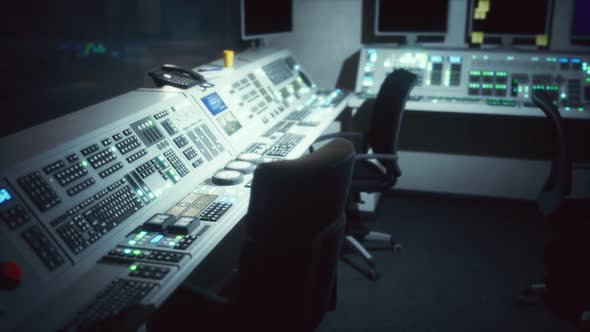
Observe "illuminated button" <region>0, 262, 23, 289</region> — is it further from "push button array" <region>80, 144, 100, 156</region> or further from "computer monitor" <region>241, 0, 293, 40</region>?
"computer monitor" <region>241, 0, 293, 40</region>

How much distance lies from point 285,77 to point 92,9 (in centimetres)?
170

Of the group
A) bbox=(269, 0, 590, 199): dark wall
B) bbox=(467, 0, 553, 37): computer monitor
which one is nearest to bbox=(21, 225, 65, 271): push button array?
bbox=(269, 0, 590, 199): dark wall

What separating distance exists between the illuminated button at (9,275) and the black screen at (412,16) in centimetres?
324

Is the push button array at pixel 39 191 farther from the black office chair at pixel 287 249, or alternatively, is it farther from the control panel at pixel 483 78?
the control panel at pixel 483 78

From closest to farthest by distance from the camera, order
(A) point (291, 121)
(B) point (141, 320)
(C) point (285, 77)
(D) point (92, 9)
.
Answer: (B) point (141, 320)
(D) point (92, 9)
(A) point (291, 121)
(C) point (285, 77)

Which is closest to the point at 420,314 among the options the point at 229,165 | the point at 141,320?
the point at 229,165

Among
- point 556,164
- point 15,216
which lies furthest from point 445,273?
point 15,216

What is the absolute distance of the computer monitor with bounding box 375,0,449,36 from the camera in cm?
385

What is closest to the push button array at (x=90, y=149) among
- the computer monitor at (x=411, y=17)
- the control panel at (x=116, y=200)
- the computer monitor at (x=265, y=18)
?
the control panel at (x=116, y=200)

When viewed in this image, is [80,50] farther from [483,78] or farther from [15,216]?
[483,78]

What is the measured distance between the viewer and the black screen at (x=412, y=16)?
385cm

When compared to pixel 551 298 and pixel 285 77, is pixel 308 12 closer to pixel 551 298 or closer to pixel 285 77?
pixel 285 77

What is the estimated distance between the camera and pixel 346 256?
129 inches

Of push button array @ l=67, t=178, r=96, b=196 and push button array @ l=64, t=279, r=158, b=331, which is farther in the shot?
push button array @ l=67, t=178, r=96, b=196
